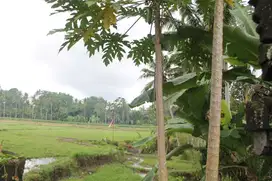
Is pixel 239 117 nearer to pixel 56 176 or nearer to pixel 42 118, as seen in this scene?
pixel 56 176

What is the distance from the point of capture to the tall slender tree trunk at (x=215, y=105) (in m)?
1.83

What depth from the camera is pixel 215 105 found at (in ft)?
6.20

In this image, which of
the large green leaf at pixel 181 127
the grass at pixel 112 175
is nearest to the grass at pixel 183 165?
the grass at pixel 112 175

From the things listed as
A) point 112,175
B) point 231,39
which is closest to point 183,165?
point 112,175

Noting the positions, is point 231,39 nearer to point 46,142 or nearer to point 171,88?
point 171,88

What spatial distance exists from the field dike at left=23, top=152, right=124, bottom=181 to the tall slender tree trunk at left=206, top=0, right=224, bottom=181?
21.6ft

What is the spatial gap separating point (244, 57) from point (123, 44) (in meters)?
1.52

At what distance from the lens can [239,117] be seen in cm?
380

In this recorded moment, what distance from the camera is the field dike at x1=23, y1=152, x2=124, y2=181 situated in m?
8.56

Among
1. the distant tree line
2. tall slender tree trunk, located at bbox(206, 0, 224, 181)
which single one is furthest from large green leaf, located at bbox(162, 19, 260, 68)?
the distant tree line

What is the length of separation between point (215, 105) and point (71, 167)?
930cm

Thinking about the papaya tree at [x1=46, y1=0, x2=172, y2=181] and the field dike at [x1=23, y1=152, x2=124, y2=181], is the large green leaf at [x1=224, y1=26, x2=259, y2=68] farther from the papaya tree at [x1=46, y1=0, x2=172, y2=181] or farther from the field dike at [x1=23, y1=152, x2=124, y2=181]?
the field dike at [x1=23, y1=152, x2=124, y2=181]

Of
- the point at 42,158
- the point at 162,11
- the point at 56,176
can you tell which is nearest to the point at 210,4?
the point at 162,11

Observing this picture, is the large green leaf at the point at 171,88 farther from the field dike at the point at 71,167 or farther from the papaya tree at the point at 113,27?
the field dike at the point at 71,167
